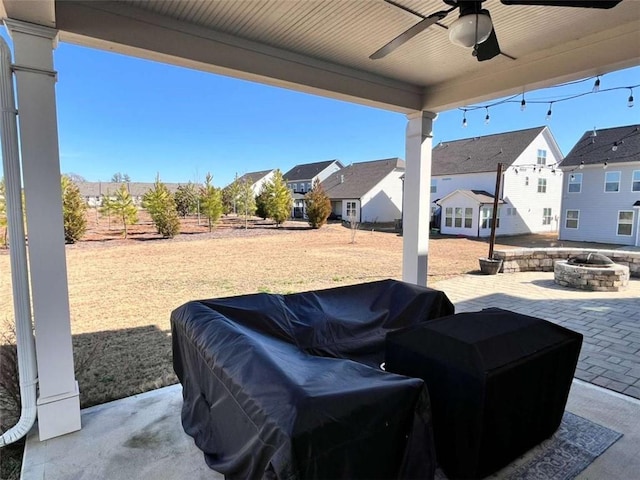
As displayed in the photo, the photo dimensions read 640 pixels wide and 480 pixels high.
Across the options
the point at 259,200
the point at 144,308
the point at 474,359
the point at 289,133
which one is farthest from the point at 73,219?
the point at 289,133

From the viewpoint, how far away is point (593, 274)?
632 centimetres

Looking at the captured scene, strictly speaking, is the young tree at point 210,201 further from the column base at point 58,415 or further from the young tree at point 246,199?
A: the column base at point 58,415

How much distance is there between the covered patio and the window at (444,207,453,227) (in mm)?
15858

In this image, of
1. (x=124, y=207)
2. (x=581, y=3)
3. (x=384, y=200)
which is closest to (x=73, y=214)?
(x=124, y=207)

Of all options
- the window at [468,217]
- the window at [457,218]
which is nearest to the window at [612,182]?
the window at [468,217]

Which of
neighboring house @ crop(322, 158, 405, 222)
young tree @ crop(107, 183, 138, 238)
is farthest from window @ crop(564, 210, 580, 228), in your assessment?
young tree @ crop(107, 183, 138, 238)

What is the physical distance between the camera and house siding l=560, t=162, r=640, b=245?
46.9 ft

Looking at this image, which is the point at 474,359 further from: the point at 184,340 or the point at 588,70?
the point at 588,70

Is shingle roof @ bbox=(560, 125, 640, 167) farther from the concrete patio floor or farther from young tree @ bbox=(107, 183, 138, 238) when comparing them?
young tree @ bbox=(107, 183, 138, 238)

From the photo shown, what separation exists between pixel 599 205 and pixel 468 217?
523 centimetres

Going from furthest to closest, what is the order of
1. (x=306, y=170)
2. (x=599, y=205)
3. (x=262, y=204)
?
(x=306, y=170) < (x=262, y=204) < (x=599, y=205)

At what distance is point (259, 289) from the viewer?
6770 millimetres

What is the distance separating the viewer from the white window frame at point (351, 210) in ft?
79.7

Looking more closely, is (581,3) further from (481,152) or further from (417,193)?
(481,152)
